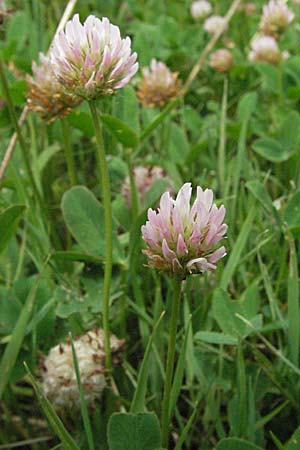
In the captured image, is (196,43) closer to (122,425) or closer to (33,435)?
(33,435)

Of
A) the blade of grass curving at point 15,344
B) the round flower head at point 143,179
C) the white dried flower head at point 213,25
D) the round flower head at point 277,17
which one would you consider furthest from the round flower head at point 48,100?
the white dried flower head at point 213,25

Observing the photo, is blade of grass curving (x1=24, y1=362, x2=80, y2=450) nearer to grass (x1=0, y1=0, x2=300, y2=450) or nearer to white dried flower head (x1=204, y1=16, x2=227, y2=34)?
grass (x1=0, y1=0, x2=300, y2=450)

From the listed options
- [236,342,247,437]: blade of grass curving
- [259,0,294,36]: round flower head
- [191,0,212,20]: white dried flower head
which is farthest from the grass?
[191,0,212,20]: white dried flower head

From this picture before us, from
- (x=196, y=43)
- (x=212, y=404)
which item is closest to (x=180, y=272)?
(x=212, y=404)

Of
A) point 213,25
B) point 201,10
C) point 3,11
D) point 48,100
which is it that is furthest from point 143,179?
point 201,10

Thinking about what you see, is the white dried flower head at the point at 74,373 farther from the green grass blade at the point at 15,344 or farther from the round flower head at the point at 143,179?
the round flower head at the point at 143,179
